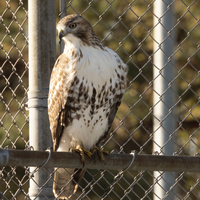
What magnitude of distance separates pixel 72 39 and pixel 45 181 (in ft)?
2.89

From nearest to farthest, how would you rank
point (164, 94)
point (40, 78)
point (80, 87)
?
point (40, 78) → point (80, 87) → point (164, 94)

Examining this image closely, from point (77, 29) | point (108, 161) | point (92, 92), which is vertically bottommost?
point (108, 161)

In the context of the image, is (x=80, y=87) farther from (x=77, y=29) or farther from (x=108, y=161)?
(x=108, y=161)

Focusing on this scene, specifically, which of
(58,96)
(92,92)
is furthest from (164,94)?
(58,96)

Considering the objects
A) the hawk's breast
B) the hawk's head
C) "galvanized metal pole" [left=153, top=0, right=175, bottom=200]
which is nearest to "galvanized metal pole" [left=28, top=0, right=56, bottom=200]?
the hawk's head

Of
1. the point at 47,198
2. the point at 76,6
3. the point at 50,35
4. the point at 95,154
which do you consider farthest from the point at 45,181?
the point at 76,6

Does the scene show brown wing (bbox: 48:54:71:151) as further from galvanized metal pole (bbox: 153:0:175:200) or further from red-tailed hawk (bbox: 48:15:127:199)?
galvanized metal pole (bbox: 153:0:175:200)


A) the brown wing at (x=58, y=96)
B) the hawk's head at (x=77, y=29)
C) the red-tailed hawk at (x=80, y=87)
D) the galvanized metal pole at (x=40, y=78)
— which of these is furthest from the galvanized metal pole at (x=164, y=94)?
the galvanized metal pole at (x=40, y=78)

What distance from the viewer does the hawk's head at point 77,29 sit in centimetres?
238

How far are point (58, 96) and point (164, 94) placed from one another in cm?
79

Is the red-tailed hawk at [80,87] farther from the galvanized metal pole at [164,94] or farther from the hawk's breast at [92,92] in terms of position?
the galvanized metal pole at [164,94]

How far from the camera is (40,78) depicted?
229 centimetres

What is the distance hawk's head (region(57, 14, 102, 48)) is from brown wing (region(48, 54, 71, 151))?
16 centimetres

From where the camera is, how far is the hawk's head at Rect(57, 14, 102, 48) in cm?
238
